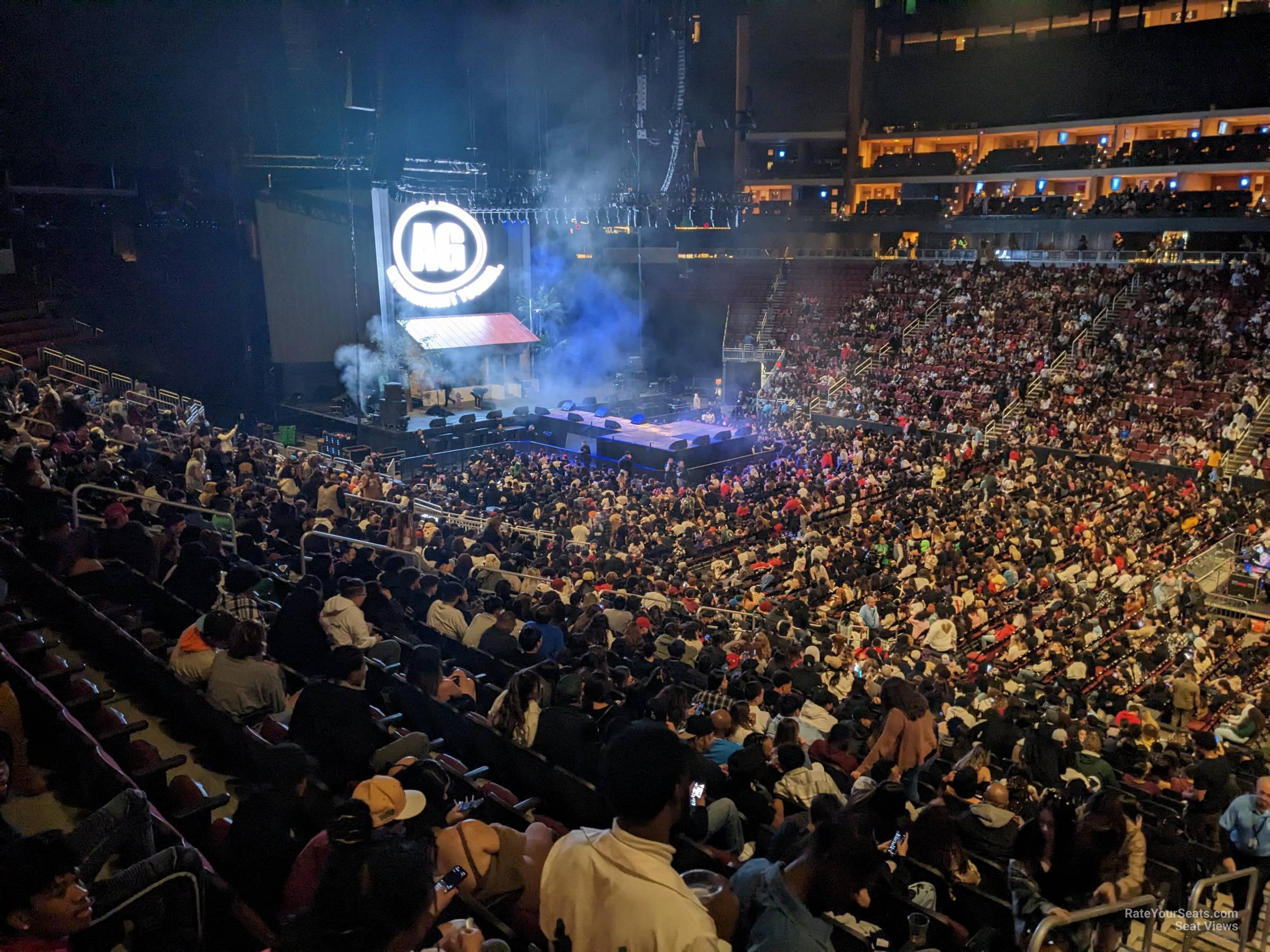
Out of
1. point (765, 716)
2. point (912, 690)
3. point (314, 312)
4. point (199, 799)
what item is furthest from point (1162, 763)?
point (314, 312)

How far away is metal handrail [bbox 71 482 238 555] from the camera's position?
25.5 feet

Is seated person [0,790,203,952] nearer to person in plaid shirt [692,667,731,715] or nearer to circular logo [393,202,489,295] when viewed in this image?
person in plaid shirt [692,667,731,715]

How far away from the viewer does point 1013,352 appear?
84.1 feet

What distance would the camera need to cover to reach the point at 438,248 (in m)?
28.2

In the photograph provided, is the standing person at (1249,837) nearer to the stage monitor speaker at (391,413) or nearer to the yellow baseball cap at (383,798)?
the yellow baseball cap at (383,798)

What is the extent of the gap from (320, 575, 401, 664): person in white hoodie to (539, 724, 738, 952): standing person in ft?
12.9

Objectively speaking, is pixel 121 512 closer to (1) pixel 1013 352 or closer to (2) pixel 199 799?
(2) pixel 199 799

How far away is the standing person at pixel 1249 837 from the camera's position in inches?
209

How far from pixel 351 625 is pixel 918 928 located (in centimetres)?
384

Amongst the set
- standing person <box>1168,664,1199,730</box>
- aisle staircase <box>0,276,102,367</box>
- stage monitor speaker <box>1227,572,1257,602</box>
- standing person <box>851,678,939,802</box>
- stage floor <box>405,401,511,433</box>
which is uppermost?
aisle staircase <box>0,276,102,367</box>

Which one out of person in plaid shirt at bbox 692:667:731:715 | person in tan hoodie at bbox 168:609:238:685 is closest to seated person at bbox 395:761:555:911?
person in tan hoodie at bbox 168:609:238:685

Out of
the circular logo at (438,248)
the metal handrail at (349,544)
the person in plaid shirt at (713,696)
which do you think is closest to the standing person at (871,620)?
the person in plaid shirt at (713,696)

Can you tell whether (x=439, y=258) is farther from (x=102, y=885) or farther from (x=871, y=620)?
(x=102, y=885)

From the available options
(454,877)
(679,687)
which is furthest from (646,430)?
(454,877)
